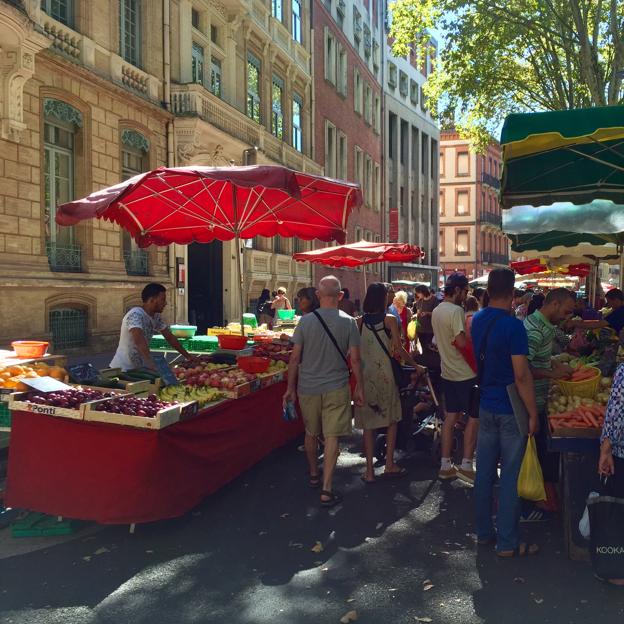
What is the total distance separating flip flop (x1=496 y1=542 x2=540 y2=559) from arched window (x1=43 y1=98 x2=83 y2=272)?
11395 mm

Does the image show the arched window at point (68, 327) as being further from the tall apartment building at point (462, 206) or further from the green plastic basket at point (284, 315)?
the tall apartment building at point (462, 206)

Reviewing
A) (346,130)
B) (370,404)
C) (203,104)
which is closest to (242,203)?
(370,404)

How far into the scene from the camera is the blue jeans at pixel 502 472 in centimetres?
444

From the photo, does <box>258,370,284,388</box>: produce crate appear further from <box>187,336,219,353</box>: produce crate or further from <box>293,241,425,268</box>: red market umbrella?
<box>293,241,425,268</box>: red market umbrella

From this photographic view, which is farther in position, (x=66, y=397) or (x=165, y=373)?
(x=165, y=373)

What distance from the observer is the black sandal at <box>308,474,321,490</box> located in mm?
6036

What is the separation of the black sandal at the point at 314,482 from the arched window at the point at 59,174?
30.5 feet

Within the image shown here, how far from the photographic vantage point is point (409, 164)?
48312mm

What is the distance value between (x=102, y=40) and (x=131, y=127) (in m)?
2.02

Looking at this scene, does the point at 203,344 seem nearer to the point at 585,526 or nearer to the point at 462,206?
the point at 585,526

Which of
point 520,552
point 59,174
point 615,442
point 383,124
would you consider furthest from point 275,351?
point 383,124

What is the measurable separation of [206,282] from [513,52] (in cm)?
1167

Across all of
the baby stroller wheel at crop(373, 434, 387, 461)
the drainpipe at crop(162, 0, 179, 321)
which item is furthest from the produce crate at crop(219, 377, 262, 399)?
the drainpipe at crop(162, 0, 179, 321)

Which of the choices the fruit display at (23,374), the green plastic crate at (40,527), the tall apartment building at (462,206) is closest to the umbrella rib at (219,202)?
the fruit display at (23,374)
